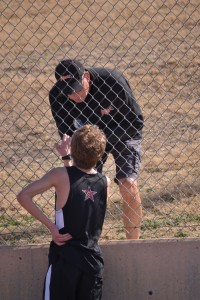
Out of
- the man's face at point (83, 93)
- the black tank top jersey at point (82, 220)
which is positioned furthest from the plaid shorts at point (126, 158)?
the black tank top jersey at point (82, 220)

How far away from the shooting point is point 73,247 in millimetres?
4562

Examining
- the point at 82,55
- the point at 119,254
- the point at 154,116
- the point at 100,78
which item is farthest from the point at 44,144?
the point at 119,254

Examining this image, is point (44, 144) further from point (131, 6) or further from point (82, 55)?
point (131, 6)

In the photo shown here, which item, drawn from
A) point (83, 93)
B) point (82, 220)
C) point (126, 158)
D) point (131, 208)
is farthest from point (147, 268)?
point (83, 93)

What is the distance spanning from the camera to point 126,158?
19.0ft

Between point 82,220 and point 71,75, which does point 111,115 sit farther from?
point 82,220

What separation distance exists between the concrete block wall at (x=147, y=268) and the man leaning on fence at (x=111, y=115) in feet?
1.38

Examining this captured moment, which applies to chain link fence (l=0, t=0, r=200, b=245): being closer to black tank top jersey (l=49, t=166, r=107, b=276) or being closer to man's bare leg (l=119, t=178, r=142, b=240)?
man's bare leg (l=119, t=178, r=142, b=240)

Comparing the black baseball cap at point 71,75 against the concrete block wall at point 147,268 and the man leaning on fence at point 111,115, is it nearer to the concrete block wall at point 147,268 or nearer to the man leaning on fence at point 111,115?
the man leaning on fence at point 111,115

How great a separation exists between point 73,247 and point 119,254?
0.69 meters

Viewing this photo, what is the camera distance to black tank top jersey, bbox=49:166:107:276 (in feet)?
14.9

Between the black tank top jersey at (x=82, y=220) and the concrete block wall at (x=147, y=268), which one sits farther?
the concrete block wall at (x=147, y=268)

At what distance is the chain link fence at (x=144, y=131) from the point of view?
7.11m

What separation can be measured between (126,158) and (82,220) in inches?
52.8
